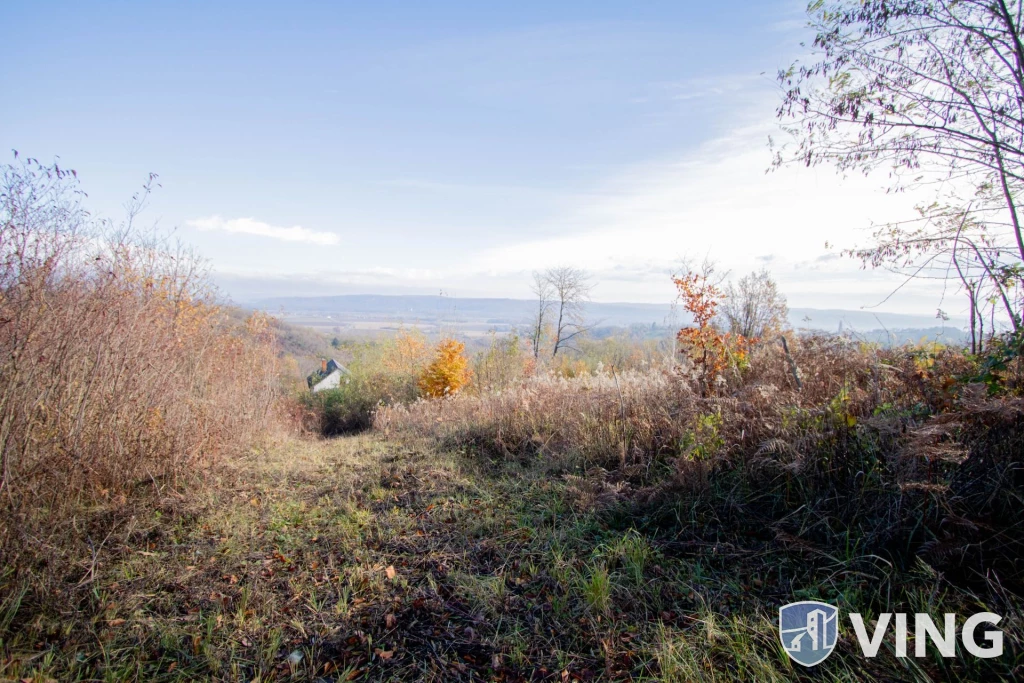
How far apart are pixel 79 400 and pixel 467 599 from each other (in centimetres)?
353

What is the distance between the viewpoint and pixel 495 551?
3.73 meters

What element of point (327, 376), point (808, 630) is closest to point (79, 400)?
point (808, 630)

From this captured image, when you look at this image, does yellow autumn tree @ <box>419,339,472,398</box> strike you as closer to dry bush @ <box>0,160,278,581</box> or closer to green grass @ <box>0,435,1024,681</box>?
dry bush @ <box>0,160,278,581</box>

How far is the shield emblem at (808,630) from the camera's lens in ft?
7.63

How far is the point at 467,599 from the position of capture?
3.13 metres

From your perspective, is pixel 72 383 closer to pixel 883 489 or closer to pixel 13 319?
pixel 13 319

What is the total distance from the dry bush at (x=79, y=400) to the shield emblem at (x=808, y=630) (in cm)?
433

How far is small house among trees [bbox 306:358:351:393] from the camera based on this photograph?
22.0m

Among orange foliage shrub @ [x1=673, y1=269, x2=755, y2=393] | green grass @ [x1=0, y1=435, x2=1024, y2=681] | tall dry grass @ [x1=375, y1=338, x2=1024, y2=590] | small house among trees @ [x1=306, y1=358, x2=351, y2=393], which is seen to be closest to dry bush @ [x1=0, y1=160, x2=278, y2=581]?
green grass @ [x1=0, y1=435, x2=1024, y2=681]

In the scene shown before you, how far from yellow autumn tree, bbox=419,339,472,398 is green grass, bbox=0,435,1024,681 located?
40.2 ft

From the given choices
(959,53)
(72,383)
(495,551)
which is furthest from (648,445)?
(72,383)
